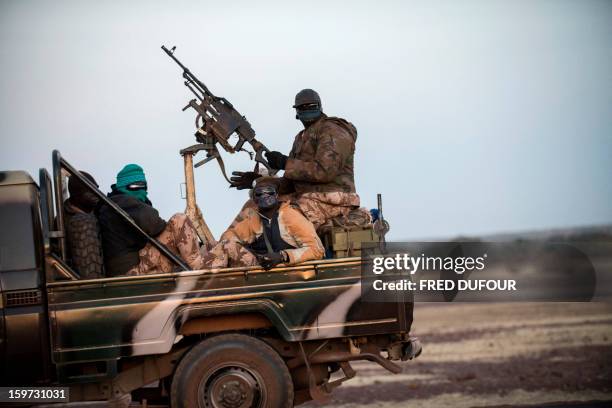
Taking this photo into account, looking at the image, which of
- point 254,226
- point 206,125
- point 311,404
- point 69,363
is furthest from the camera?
point 311,404

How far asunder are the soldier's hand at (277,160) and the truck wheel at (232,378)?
225cm

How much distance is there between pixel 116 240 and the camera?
9.52 metres

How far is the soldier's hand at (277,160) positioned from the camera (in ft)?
35.5

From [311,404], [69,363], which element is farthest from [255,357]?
[311,404]

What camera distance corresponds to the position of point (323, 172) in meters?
10.3

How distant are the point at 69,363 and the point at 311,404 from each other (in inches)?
421

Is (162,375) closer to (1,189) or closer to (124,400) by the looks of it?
(124,400)

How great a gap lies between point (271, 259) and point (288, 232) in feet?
2.03

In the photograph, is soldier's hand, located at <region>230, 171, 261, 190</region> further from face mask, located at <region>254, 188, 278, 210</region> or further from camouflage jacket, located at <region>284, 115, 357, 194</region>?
face mask, located at <region>254, 188, 278, 210</region>

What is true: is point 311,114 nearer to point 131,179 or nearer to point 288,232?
point 288,232

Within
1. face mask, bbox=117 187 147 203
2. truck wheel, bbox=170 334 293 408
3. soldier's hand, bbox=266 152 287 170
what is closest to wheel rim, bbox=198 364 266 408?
truck wheel, bbox=170 334 293 408

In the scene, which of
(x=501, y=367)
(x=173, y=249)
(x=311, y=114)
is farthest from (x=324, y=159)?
(x=501, y=367)

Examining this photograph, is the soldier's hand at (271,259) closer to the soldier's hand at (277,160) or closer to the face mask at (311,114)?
the soldier's hand at (277,160)

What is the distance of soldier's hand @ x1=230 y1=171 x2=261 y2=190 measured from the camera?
35.4ft
